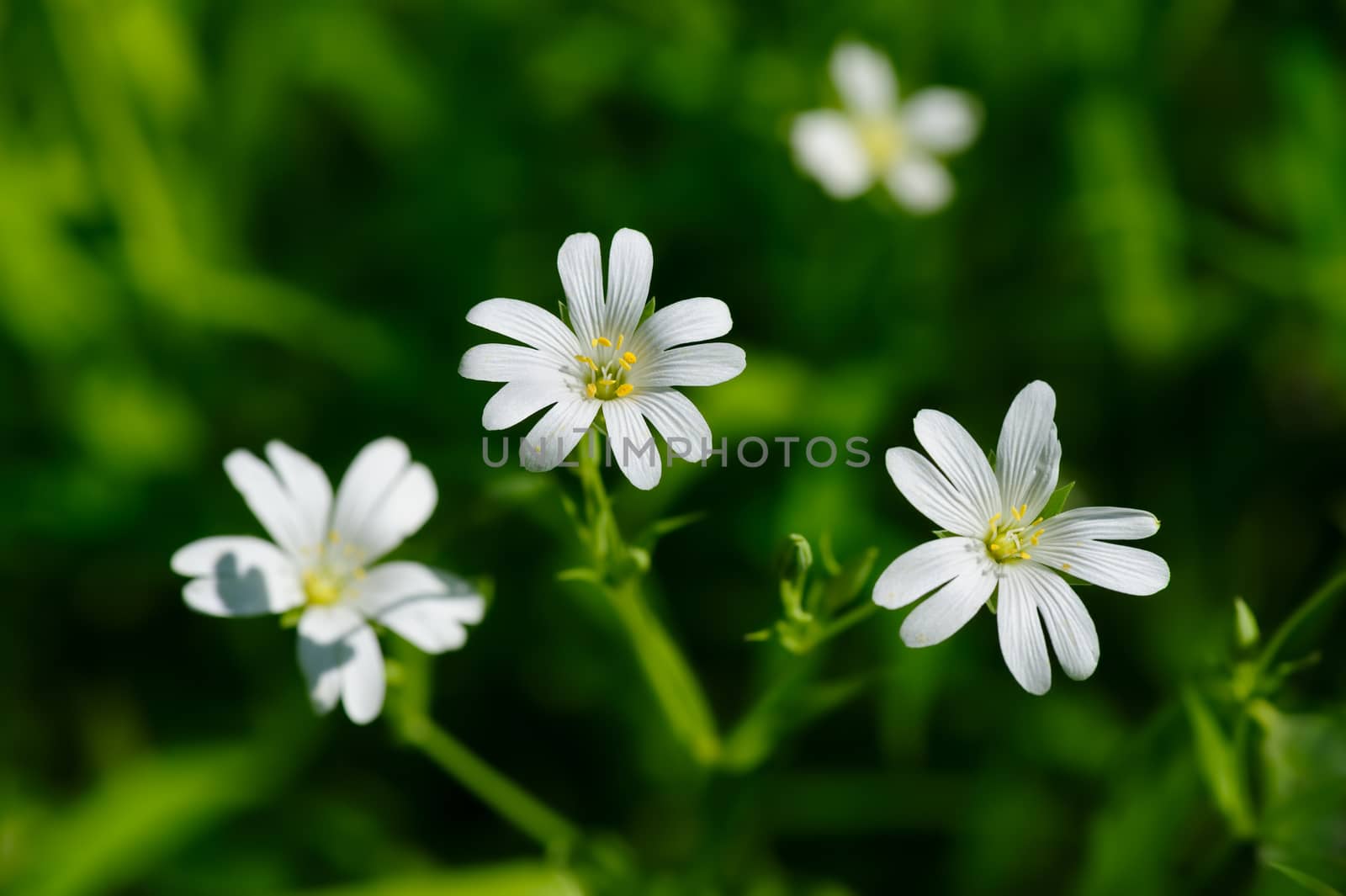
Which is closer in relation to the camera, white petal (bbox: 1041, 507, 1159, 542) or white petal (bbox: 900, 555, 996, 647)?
white petal (bbox: 900, 555, 996, 647)

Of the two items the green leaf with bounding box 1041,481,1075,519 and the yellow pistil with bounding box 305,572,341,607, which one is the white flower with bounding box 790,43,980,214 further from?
the yellow pistil with bounding box 305,572,341,607

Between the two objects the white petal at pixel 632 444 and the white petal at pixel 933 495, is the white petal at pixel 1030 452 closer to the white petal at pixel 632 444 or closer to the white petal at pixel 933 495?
the white petal at pixel 933 495

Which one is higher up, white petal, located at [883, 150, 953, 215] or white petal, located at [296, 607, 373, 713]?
white petal, located at [883, 150, 953, 215]

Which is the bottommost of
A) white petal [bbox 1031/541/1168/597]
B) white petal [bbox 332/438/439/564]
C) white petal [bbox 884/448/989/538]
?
white petal [bbox 1031/541/1168/597]

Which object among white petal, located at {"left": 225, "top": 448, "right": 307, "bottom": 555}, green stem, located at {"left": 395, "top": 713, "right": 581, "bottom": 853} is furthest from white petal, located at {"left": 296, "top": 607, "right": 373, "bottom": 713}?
green stem, located at {"left": 395, "top": 713, "right": 581, "bottom": 853}

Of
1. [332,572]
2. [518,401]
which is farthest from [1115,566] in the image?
[332,572]

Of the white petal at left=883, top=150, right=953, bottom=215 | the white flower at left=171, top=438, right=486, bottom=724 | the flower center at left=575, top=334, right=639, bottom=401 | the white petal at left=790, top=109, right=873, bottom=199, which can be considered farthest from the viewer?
the white petal at left=883, top=150, right=953, bottom=215

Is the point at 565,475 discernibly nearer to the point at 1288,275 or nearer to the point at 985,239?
the point at 985,239

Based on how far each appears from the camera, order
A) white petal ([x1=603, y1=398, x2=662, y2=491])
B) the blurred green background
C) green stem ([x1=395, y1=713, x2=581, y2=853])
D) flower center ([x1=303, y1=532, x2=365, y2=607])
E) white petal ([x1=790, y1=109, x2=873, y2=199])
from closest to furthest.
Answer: white petal ([x1=603, y1=398, x2=662, y2=491]), flower center ([x1=303, y1=532, x2=365, y2=607]), green stem ([x1=395, y1=713, x2=581, y2=853]), the blurred green background, white petal ([x1=790, y1=109, x2=873, y2=199])
